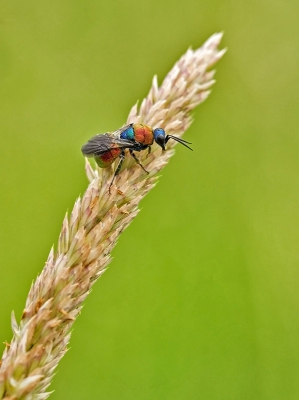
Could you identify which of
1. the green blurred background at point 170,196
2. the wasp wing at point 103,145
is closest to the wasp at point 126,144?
the wasp wing at point 103,145

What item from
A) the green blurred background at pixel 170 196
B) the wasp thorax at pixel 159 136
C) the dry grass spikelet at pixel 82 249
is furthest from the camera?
the green blurred background at pixel 170 196

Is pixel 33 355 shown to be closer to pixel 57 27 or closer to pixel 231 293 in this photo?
pixel 231 293

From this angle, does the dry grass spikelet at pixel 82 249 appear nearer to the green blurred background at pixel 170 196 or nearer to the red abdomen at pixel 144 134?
the red abdomen at pixel 144 134

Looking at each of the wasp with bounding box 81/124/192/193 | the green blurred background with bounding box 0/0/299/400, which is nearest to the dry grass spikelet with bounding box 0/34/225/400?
the wasp with bounding box 81/124/192/193

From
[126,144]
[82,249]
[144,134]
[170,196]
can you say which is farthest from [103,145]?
[170,196]

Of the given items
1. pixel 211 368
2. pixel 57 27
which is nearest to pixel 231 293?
pixel 211 368

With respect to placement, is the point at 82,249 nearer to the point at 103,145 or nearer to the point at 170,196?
the point at 103,145
